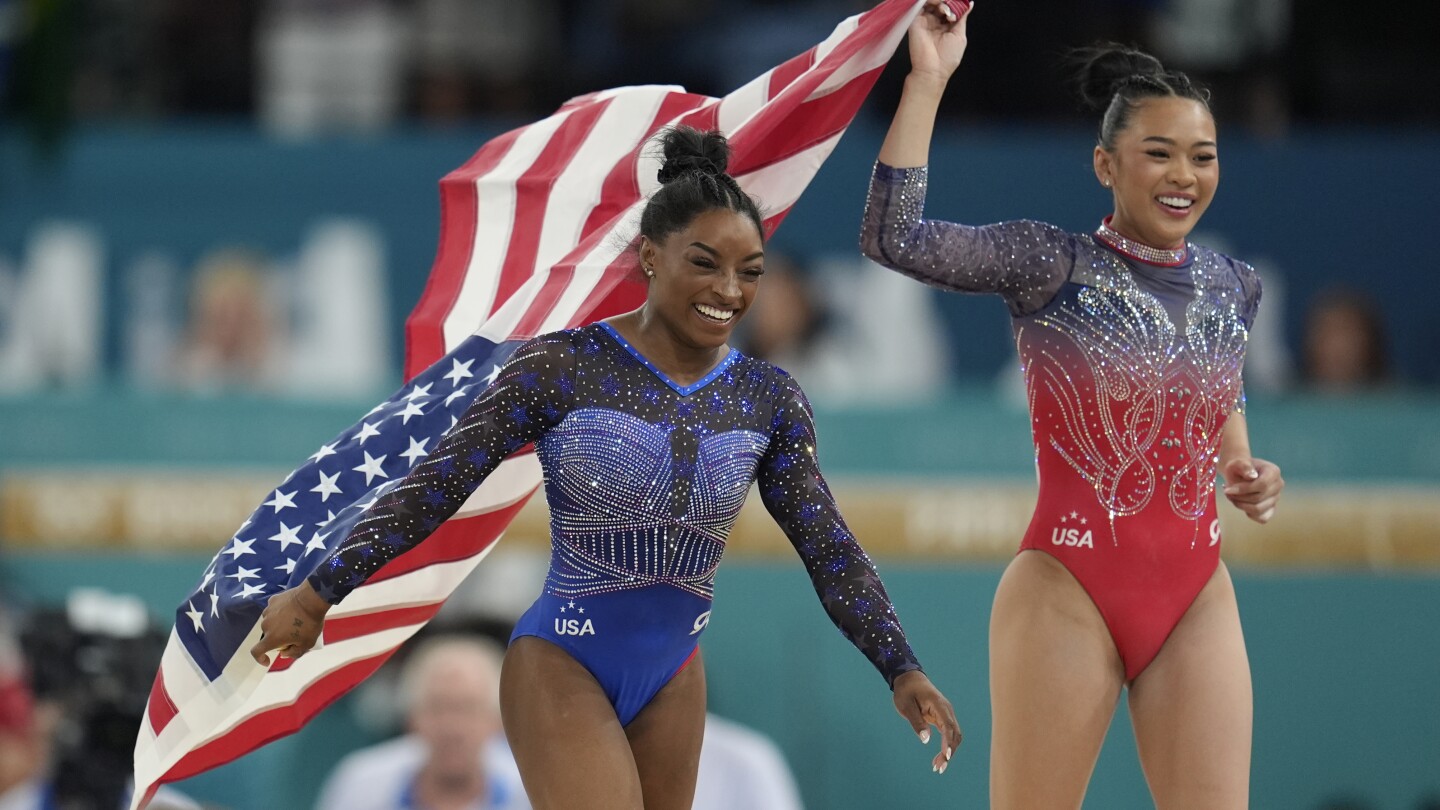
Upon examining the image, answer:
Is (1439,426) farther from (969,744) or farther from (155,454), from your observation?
(155,454)

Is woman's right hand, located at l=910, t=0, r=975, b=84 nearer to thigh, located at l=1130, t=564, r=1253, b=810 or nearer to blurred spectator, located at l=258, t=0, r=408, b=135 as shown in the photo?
thigh, located at l=1130, t=564, r=1253, b=810

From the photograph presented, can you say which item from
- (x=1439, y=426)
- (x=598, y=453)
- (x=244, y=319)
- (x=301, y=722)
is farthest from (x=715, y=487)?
(x=244, y=319)

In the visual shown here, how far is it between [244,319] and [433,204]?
103cm

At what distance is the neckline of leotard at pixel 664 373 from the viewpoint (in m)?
3.62

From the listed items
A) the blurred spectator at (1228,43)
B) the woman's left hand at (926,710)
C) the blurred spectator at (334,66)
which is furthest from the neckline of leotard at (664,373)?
the blurred spectator at (334,66)

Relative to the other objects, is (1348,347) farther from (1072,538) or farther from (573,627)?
(573,627)

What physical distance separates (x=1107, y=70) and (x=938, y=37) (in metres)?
0.38

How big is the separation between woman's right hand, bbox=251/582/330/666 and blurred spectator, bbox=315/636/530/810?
2.80 m

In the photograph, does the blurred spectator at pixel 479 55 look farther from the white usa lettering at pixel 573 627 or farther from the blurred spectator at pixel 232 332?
the white usa lettering at pixel 573 627

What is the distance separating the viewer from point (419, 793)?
21.4ft

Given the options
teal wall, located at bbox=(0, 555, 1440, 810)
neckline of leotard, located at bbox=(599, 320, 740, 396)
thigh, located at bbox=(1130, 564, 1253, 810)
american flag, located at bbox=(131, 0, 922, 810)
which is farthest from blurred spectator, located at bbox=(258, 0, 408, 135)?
thigh, located at bbox=(1130, 564, 1253, 810)

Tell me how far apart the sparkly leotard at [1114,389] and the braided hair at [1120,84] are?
0.27m

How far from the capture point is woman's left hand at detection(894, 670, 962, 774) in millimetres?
3488

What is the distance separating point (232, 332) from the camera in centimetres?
877
